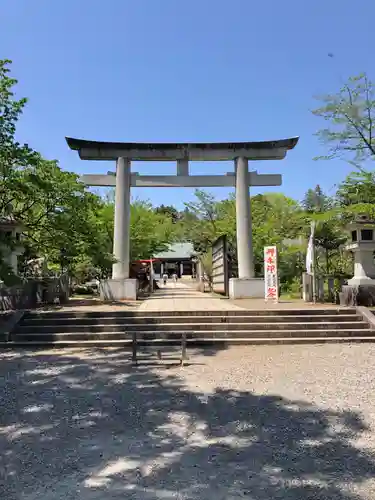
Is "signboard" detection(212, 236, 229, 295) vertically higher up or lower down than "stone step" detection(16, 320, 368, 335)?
higher up

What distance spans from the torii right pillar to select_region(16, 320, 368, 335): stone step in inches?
222

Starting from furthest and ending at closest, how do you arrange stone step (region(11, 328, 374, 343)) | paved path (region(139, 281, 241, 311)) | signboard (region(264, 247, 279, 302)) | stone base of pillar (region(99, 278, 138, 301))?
stone base of pillar (region(99, 278, 138, 301)) < signboard (region(264, 247, 279, 302)) < paved path (region(139, 281, 241, 311)) < stone step (region(11, 328, 374, 343))

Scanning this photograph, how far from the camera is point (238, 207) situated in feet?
52.0

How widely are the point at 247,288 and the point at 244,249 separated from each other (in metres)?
1.58

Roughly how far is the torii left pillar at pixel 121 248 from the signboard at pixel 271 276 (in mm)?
5070

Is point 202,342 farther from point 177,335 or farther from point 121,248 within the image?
point 121,248

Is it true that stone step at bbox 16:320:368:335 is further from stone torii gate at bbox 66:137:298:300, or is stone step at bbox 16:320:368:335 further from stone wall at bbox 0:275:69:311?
stone torii gate at bbox 66:137:298:300

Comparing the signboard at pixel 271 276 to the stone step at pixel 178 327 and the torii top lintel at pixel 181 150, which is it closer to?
the stone step at pixel 178 327

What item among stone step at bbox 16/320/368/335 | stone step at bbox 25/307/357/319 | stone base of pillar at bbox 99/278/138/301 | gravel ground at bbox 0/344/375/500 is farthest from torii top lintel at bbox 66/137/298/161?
gravel ground at bbox 0/344/375/500

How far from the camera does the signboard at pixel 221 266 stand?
655 inches

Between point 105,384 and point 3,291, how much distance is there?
20.0 feet

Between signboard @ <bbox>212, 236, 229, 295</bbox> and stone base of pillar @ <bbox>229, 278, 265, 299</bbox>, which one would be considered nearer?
stone base of pillar @ <bbox>229, 278, 265, 299</bbox>

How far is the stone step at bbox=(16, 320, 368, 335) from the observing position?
923 cm

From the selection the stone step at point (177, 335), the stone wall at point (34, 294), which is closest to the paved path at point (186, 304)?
the stone step at point (177, 335)
